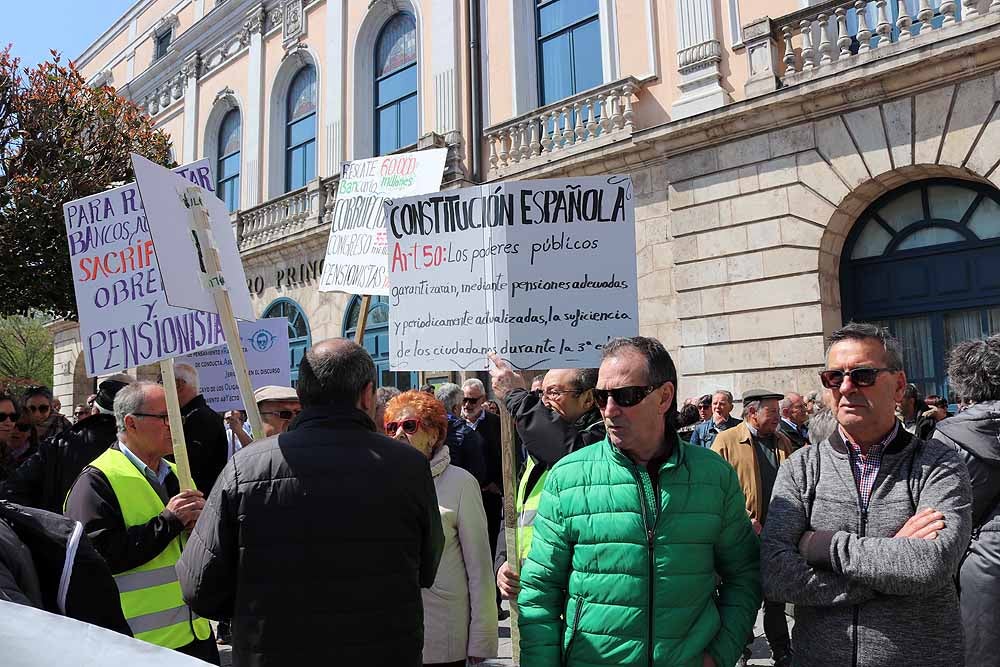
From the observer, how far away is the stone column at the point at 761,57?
373 inches

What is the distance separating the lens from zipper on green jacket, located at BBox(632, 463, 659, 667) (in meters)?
2.08

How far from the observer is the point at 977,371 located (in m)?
2.76

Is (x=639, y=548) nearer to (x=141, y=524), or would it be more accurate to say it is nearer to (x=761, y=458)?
(x=141, y=524)

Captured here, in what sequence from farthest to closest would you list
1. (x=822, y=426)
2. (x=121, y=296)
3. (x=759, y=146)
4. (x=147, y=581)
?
(x=759, y=146) < (x=121, y=296) < (x=822, y=426) < (x=147, y=581)

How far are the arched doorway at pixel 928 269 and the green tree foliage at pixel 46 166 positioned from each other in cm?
1156

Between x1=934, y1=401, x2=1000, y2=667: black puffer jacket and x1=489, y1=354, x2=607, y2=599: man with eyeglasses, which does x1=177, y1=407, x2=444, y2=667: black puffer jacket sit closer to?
x1=489, y1=354, x2=607, y2=599: man with eyeglasses

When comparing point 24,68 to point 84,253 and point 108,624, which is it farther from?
point 108,624

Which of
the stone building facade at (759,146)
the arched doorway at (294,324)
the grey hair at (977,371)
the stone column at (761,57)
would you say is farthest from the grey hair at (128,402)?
the arched doorway at (294,324)

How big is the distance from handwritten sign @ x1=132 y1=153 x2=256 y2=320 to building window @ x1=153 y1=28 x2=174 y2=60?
70.9ft

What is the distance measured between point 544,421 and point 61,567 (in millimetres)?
1816

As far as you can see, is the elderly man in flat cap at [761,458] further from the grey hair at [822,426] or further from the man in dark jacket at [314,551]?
the man in dark jacket at [314,551]

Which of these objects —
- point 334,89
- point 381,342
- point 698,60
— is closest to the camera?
point 698,60

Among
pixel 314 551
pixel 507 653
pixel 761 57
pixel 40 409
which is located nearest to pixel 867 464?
pixel 314 551

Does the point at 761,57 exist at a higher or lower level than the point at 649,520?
higher
